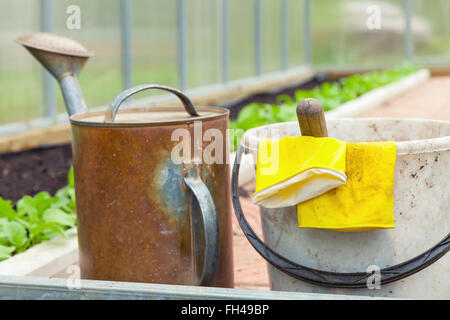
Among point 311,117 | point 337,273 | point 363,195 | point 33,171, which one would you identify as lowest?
point 33,171

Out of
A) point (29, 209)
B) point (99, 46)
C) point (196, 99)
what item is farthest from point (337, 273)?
point (196, 99)

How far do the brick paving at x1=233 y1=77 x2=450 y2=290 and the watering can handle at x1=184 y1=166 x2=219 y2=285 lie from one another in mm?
577

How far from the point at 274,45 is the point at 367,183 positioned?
34.5ft

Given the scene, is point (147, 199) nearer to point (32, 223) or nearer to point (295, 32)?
point (32, 223)

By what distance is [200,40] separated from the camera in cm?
869

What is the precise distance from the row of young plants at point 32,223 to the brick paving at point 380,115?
0.77 meters

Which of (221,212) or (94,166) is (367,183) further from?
(94,166)

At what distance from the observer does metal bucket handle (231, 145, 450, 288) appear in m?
1.80

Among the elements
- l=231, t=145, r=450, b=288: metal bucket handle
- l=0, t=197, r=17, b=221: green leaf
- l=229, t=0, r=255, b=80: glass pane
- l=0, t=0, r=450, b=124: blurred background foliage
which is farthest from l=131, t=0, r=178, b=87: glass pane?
l=231, t=145, r=450, b=288: metal bucket handle

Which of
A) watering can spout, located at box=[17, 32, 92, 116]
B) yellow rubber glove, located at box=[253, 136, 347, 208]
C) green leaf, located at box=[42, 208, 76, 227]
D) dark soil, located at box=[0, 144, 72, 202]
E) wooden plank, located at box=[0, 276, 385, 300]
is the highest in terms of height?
watering can spout, located at box=[17, 32, 92, 116]

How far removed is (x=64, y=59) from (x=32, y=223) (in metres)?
1.00

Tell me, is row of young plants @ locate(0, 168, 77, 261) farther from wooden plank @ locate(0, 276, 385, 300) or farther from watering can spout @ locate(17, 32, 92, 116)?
wooden plank @ locate(0, 276, 385, 300)

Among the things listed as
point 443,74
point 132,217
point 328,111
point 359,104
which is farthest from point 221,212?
point 443,74
